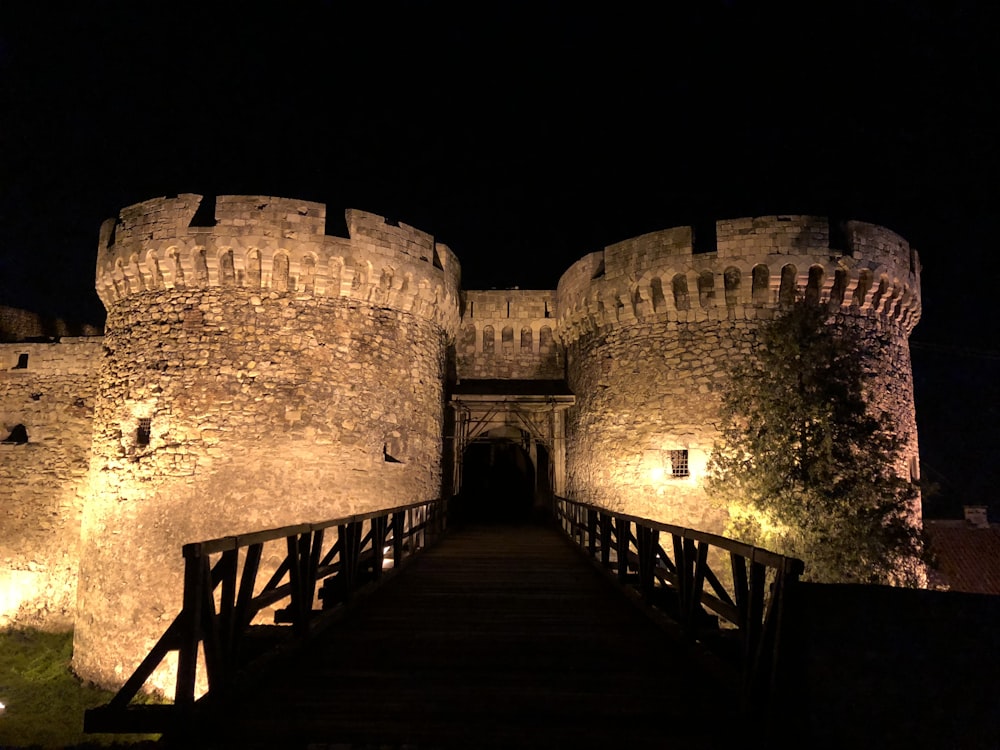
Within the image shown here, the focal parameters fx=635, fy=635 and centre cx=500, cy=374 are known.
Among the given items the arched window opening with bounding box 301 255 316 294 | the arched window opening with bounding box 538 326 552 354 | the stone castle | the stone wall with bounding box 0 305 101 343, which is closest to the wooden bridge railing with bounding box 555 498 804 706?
the stone castle

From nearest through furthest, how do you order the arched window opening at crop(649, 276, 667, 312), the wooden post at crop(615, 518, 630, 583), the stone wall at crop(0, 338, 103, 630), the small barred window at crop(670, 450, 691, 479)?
1. the wooden post at crop(615, 518, 630, 583)
2. the small barred window at crop(670, 450, 691, 479)
3. the arched window opening at crop(649, 276, 667, 312)
4. the stone wall at crop(0, 338, 103, 630)

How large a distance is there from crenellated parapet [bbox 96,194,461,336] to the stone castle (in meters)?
0.04

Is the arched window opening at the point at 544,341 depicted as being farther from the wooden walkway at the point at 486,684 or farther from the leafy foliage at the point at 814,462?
the wooden walkway at the point at 486,684

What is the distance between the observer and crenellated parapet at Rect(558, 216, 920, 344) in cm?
1147

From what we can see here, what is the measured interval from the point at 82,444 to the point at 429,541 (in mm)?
8171

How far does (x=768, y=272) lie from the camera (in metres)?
11.5

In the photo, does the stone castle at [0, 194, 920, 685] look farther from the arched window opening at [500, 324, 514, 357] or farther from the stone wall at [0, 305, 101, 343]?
the stone wall at [0, 305, 101, 343]

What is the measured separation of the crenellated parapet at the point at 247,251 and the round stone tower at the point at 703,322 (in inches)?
190

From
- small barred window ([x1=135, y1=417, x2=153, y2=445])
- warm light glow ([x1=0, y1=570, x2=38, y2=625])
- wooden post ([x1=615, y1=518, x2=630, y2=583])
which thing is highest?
small barred window ([x1=135, y1=417, x2=153, y2=445])

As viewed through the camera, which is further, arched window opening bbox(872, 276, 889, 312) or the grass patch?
arched window opening bbox(872, 276, 889, 312)

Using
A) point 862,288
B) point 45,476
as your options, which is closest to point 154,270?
point 45,476

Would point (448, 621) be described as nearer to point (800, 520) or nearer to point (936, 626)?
point (936, 626)

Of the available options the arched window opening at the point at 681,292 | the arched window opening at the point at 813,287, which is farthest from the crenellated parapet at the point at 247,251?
the arched window opening at the point at 813,287

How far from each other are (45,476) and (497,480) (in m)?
11.0
